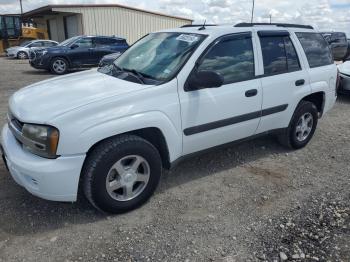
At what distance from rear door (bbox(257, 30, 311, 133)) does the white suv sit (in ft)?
0.04

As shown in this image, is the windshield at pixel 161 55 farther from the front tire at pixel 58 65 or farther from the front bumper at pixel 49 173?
the front tire at pixel 58 65

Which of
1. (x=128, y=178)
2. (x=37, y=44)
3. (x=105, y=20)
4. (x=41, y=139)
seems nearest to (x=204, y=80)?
(x=128, y=178)

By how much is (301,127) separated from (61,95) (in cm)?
339

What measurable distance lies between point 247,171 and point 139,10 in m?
26.1

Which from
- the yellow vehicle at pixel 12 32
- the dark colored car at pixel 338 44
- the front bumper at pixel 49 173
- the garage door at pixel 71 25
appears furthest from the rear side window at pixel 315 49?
the yellow vehicle at pixel 12 32

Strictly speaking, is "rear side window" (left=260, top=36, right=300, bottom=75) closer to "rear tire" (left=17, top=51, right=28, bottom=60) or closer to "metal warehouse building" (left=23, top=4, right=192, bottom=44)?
"rear tire" (left=17, top=51, right=28, bottom=60)

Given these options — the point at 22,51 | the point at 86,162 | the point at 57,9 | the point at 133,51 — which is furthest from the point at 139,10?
the point at 86,162

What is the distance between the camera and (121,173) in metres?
3.13

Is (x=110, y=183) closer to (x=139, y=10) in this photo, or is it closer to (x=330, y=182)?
(x=330, y=182)

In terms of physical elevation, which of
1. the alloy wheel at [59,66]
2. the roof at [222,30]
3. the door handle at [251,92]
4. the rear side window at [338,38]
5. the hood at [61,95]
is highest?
the roof at [222,30]

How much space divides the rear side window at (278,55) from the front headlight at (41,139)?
258 cm

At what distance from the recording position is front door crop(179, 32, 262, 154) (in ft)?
11.3

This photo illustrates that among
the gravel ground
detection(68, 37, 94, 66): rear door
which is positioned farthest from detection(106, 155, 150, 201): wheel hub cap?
detection(68, 37, 94, 66): rear door

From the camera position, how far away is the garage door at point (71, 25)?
26797mm
